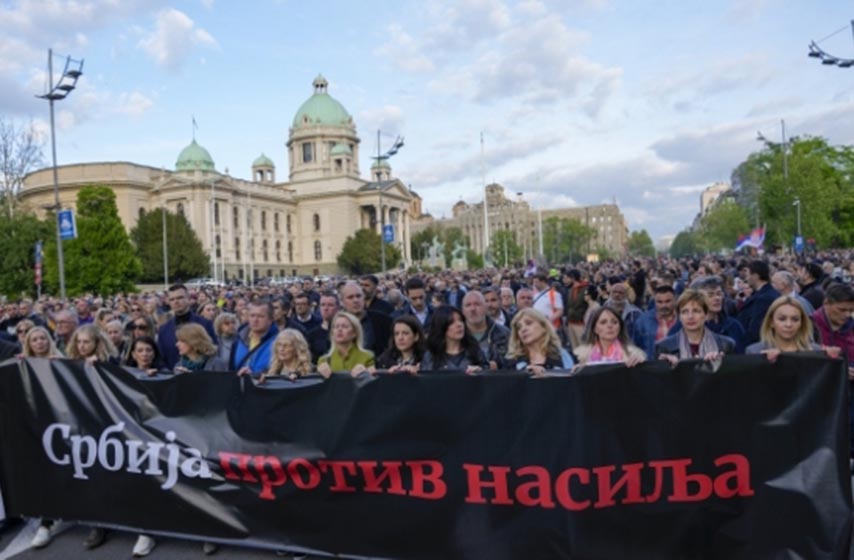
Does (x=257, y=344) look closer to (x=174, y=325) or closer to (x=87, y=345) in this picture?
(x=87, y=345)

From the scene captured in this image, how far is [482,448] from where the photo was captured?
4414 mm

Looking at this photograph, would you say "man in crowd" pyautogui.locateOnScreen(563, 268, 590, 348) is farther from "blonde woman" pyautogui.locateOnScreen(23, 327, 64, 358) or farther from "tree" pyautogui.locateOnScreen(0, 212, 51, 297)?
"tree" pyautogui.locateOnScreen(0, 212, 51, 297)

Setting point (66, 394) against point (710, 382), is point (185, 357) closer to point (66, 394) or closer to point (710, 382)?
point (66, 394)

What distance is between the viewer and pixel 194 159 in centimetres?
10244

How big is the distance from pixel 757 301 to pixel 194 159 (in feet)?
337

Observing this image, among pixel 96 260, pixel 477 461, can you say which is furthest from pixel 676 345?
pixel 96 260

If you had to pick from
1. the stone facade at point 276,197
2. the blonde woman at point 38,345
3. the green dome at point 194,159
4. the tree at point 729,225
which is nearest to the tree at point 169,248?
the stone facade at point 276,197

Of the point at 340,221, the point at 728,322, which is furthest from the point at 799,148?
the point at 728,322

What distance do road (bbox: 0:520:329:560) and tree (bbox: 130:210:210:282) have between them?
6584cm

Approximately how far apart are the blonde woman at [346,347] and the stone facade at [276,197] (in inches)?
3077

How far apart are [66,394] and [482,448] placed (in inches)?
128

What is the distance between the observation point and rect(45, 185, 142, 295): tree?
127ft

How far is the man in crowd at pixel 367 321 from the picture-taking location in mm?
7965

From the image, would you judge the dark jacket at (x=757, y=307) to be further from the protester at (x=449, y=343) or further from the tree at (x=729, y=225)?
the tree at (x=729, y=225)
